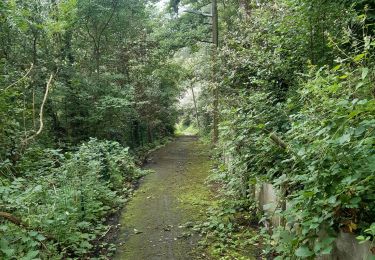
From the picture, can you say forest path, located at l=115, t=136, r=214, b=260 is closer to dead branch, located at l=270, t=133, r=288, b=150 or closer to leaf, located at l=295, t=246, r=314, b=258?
dead branch, located at l=270, t=133, r=288, b=150

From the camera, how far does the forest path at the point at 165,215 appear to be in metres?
4.11

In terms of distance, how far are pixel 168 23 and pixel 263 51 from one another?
818 cm

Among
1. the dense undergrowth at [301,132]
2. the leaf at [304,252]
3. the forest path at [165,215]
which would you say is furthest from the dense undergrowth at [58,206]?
the leaf at [304,252]

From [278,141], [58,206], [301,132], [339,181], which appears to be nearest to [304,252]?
[339,181]

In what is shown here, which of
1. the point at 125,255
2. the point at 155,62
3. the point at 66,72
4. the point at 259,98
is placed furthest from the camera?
the point at 155,62

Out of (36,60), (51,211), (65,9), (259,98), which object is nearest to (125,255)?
(51,211)

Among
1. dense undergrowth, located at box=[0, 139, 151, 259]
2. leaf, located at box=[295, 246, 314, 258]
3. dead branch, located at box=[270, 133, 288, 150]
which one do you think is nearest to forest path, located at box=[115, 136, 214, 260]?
dense undergrowth, located at box=[0, 139, 151, 259]

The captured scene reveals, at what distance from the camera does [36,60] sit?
8430 millimetres

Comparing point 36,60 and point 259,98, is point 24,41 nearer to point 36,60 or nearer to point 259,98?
point 36,60

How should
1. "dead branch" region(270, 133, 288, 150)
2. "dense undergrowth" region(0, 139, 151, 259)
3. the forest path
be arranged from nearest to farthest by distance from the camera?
"dense undergrowth" region(0, 139, 151, 259) < "dead branch" region(270, 133, 288, 150) < the forest path

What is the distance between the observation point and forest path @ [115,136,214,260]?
4113 mm

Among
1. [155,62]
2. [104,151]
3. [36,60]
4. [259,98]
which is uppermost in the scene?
[155,62]

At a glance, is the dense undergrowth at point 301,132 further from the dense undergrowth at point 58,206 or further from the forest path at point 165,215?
the dense undergrowth at point 58,206

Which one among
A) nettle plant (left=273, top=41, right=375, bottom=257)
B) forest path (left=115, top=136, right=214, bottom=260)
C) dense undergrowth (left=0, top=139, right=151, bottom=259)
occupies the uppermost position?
nettle plant (left=273, top=41, right=375, bottom=257)
